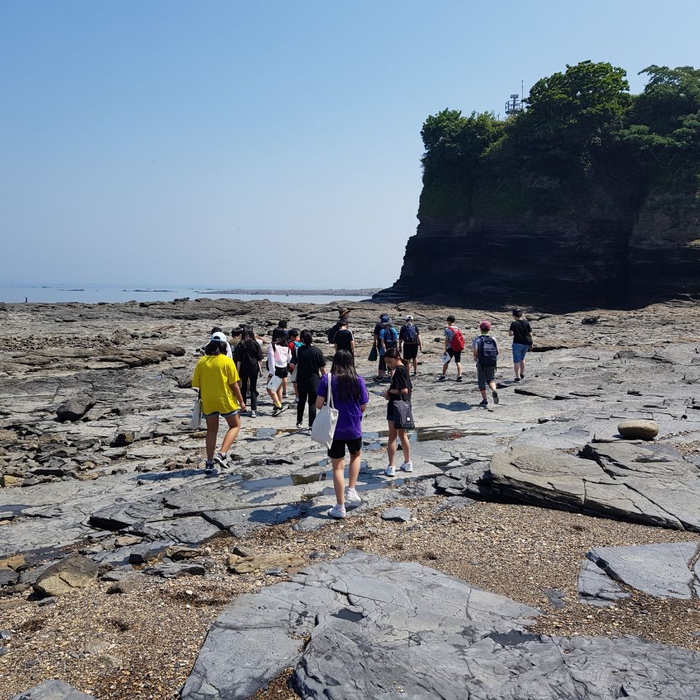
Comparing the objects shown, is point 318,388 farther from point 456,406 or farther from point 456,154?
point 456,154

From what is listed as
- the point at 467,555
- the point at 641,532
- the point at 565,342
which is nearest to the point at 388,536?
the point at 467,555

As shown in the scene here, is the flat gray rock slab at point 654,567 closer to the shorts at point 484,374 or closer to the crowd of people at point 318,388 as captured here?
the crowd of people at point 318,388

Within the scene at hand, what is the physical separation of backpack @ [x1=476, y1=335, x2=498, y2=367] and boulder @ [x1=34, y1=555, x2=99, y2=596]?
8841 millimetres

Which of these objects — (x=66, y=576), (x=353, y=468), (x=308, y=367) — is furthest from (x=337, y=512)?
(x=308, y=367)

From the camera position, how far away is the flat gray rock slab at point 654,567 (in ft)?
15.6

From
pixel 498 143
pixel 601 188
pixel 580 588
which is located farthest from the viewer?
pixel 498 143

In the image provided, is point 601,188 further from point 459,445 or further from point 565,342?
point 459,445

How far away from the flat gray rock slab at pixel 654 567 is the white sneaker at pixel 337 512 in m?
2.40

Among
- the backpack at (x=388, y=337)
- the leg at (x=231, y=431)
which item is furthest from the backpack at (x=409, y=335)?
the leg at (x=231, y=431)

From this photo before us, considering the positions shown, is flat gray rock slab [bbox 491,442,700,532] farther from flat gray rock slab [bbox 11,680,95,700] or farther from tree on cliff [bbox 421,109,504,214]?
tree on cliff [bbox 421,109,504,214]

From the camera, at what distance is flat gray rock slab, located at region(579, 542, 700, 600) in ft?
15.6

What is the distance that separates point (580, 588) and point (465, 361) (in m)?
15.7


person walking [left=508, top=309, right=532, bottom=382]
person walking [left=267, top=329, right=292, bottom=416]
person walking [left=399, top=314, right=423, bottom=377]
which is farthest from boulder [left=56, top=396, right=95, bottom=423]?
person walking [left=508, top=309, right=532, bottom=382]

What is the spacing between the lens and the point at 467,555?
5480 millimetres
